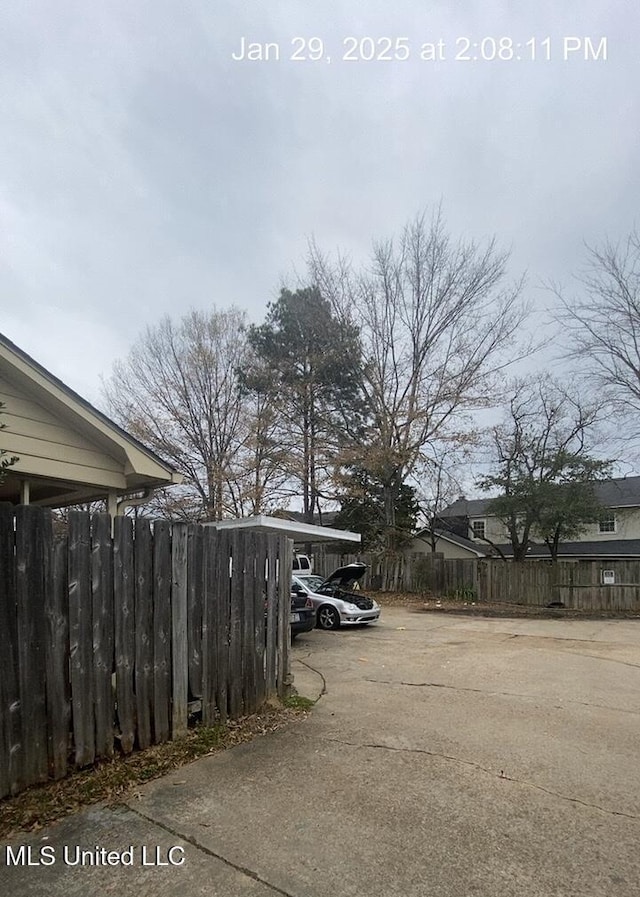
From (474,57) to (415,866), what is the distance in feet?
25.3

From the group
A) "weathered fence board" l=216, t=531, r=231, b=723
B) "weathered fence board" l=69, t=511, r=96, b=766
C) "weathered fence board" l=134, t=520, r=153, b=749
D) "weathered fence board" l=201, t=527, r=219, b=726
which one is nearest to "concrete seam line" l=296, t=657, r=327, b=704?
"weathered fence board" l=216, t=531, r=231, b=723

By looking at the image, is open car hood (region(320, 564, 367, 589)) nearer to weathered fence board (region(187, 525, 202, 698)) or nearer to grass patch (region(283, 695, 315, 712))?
grass patch (region(283, 695, 315, 712))

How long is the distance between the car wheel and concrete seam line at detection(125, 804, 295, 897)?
31.4ft

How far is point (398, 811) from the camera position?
3.37m

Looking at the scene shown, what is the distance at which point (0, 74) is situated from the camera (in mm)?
6648

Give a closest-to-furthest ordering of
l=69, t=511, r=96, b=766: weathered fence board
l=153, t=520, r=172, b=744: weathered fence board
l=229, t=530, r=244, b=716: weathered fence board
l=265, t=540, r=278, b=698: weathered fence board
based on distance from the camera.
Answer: l=69, t=511, r=96, b=766: weathered fence board
l=153, t=520, r=172, b=744: weathered fence board
l=229, t=530, r=244, b=716: weathered fence board
l=265, t=540, r=278, b=698: weathered fence board

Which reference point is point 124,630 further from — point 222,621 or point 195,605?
point 222,621

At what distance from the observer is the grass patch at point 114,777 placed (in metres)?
3.17

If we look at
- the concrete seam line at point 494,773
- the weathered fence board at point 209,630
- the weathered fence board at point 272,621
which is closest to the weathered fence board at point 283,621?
the weathered fence board at point 272,621

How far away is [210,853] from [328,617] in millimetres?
10126

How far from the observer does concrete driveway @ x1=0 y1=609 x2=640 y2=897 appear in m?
2.65

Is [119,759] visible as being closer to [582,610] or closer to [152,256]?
[152,256]


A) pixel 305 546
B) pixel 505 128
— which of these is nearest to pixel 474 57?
pixel 505 128

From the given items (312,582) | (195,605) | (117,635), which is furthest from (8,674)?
(312,582)
